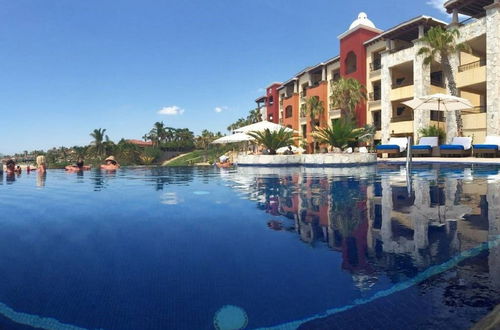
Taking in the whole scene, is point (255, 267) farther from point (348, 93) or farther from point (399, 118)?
point (348, 93)

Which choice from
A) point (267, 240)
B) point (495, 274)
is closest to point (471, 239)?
point (495, 274)

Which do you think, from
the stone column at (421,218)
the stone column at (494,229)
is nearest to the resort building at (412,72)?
the stone column at (494,229)

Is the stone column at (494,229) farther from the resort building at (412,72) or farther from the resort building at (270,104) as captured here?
the resort building at (270,104)

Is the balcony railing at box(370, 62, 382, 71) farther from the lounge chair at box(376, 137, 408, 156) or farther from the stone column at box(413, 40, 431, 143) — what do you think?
the lounge chair at box(376, 137, 408, 156)

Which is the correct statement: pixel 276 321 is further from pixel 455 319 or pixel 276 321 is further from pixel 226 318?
pixel 455 319

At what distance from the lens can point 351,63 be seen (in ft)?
116

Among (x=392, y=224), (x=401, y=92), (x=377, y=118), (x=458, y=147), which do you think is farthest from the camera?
(x=377, y=118)

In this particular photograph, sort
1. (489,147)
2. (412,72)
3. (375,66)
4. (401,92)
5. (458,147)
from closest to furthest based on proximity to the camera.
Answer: (489,147) < (458,147) < (401,92) < (412,72) < (375,66)

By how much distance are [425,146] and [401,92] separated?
8.18 metres

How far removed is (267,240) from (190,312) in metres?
1.83

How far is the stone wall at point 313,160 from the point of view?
19469mm

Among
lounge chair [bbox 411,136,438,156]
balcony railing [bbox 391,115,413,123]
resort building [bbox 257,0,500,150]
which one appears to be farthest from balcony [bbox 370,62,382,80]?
lounge chair [bbox 411,136,438,156]

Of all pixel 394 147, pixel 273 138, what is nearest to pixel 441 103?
pixel 394 147

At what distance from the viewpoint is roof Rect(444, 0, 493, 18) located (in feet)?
78.1
